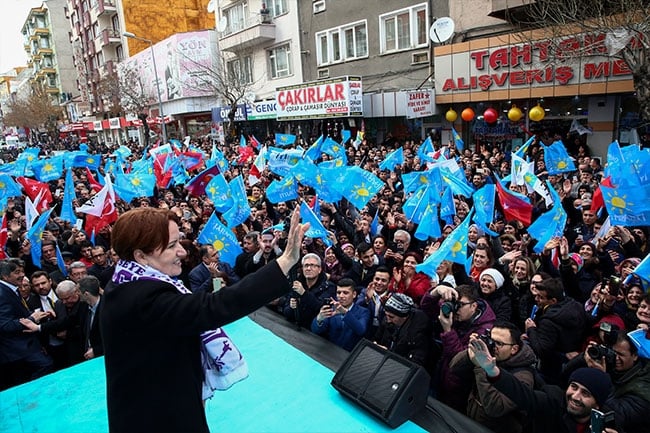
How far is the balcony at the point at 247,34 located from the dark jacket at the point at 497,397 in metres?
25.7

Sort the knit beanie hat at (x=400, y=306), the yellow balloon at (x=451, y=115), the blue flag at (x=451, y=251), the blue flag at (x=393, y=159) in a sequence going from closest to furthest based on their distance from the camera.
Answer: the knit beanie hat at (x=400, y=306) → the blue flag at (x=451, y=251) → the blue flag at (x=393, y=159) → the yellow balloon at (x=451, y=115)

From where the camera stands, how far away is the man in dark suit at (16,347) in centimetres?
465

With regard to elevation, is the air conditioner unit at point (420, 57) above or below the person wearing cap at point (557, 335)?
above

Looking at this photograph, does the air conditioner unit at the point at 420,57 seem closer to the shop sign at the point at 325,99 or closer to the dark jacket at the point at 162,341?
the shop sign at the point at 325,99

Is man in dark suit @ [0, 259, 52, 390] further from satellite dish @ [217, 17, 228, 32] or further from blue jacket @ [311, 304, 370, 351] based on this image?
satellite dish @ [217, 17, 228, 32]

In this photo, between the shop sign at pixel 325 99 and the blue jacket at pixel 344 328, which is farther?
the shop sign at pixel 325 99

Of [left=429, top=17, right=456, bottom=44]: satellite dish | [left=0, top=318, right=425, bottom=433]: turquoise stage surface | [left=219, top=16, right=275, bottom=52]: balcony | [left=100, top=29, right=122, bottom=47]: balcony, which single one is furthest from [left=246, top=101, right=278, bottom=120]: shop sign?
[left=100, top=29, right=122, bottom=47]: balcony

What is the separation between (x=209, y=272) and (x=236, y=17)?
87.5 ft

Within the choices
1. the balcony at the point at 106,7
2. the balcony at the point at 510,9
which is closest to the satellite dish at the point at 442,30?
the balcony at the point at 510,9

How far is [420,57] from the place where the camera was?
1912 centimetres

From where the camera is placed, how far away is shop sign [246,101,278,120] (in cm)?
2445

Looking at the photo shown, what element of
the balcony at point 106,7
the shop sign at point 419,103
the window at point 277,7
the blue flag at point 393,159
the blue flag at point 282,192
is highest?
the balcony at point 106,7

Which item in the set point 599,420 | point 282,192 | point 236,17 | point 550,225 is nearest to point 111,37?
point 236,17

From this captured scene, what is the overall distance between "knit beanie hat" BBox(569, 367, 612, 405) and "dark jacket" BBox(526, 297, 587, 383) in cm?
107
